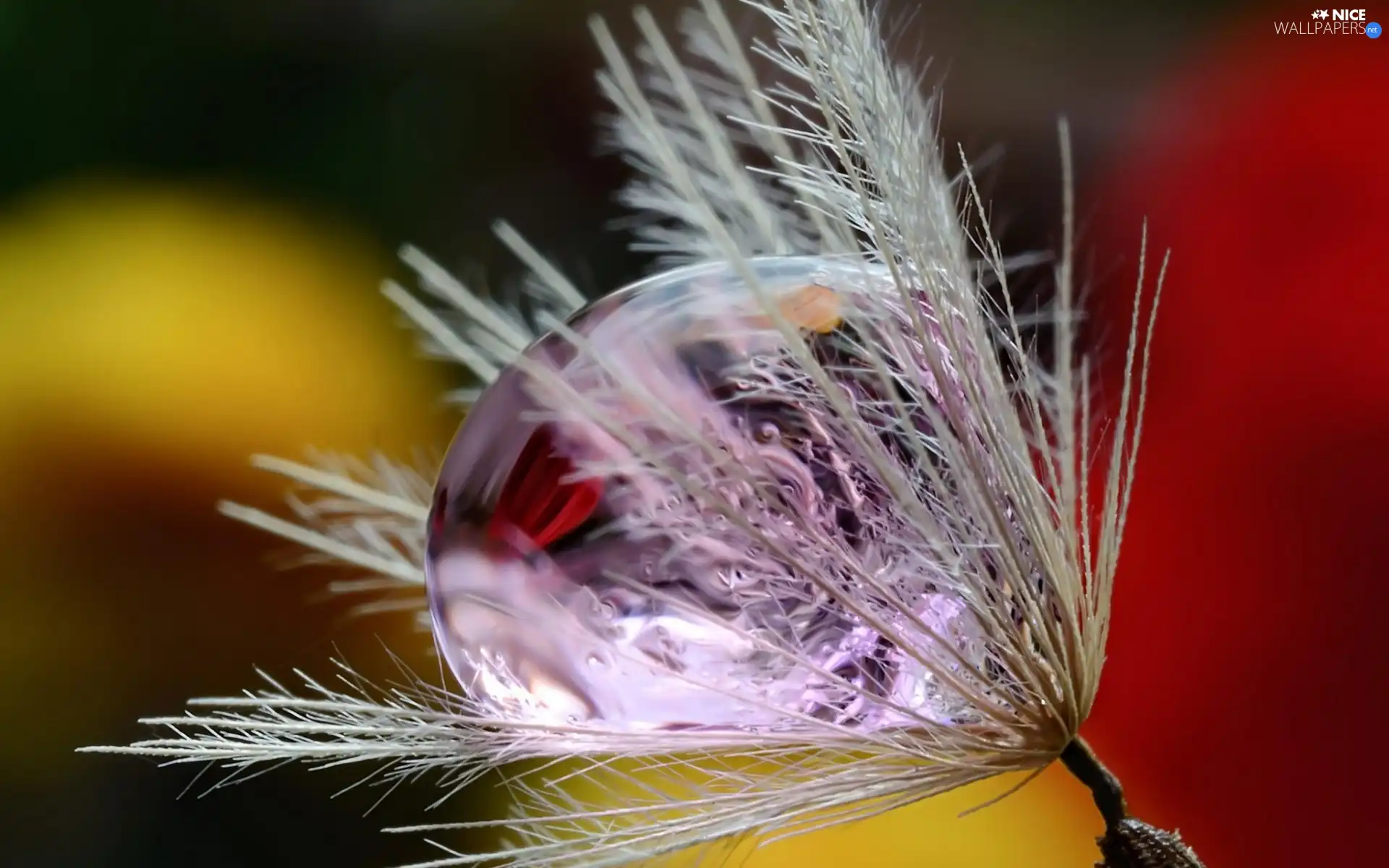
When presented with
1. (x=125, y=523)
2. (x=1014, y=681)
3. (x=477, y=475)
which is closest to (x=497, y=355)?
(x=477, y=475)

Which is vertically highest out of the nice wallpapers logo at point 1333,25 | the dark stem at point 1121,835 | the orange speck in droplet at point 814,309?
the nice wallpapers logo at point 1333,25

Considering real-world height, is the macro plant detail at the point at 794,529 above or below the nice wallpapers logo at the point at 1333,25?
below

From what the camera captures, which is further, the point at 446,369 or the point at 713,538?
the point at 446,369

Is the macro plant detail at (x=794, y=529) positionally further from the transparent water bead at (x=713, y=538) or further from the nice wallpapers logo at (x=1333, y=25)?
the nice wallpapers logo at (x=1333, y=25)

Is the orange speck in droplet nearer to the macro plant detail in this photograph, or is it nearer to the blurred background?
the macro plant detail

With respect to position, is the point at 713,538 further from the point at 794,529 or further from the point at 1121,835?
the point at 1121,835

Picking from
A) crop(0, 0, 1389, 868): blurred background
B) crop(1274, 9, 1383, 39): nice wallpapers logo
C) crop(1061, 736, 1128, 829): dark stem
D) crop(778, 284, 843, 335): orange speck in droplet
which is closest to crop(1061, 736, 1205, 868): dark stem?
crop(1061, 736, 1128, 829): dark stem

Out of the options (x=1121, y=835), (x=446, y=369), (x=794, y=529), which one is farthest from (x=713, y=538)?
(x=446, y=369)

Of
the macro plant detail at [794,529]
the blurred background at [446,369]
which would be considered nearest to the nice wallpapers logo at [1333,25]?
the blurred background at [446,369]
